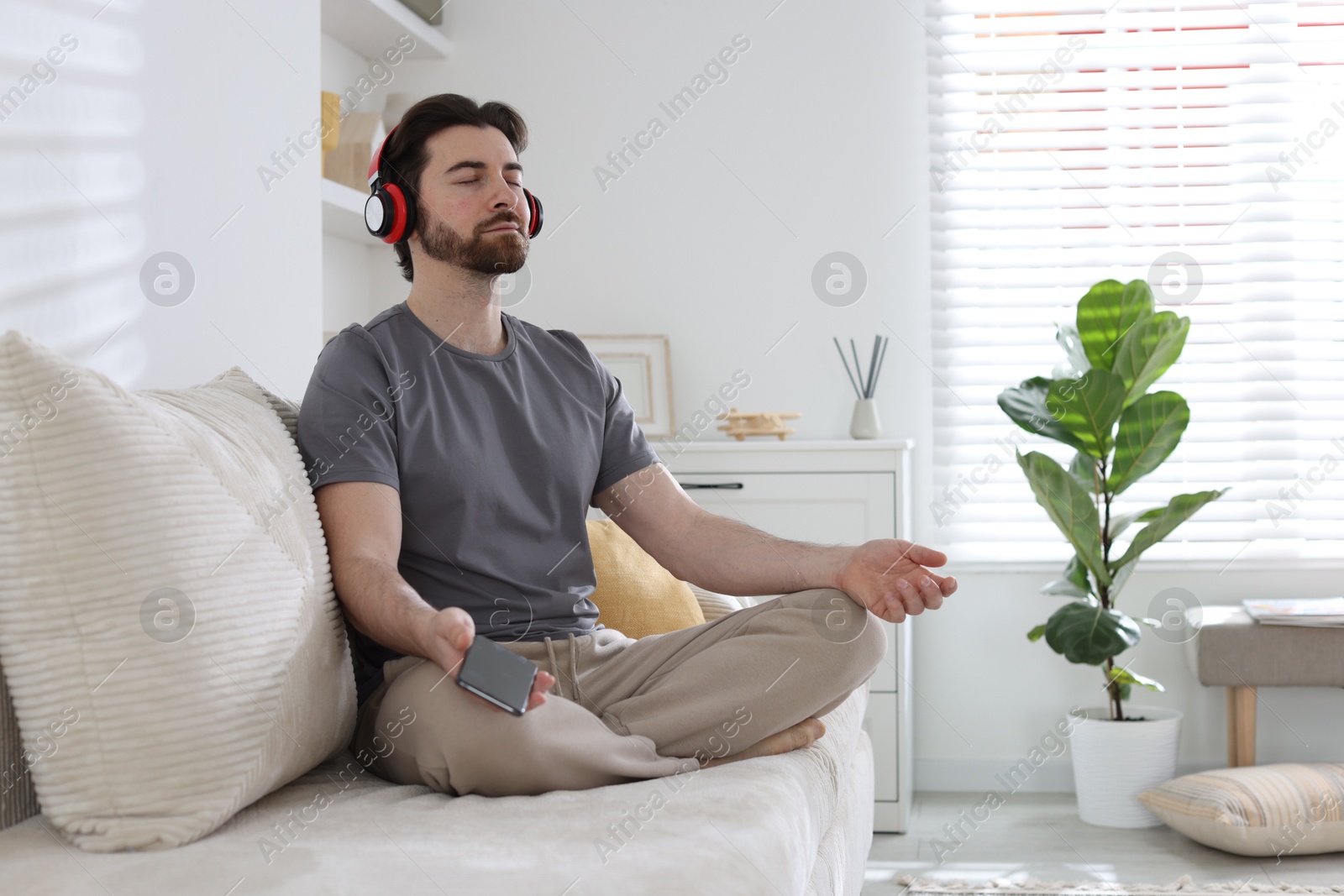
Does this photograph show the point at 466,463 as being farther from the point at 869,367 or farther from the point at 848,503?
the point at 869,367

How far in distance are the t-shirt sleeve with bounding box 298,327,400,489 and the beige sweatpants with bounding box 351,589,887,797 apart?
0.24m

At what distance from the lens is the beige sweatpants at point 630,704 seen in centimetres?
114

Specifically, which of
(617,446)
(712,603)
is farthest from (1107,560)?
(617,446)

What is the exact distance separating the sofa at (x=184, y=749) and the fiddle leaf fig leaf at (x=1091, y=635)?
5.91ft

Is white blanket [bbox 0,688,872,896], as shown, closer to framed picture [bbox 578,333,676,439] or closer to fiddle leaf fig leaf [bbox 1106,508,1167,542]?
fiddle leaf fig leaf [bbox 1106,508,1167,542]

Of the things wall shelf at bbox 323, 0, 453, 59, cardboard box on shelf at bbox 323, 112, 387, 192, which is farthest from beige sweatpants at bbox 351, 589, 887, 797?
wall shelf at bbox 323, 0, 453, 59

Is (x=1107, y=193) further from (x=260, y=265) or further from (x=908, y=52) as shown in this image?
(x=260, y=265)

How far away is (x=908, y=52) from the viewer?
10.6 feet

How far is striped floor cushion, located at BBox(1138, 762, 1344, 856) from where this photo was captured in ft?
7.88

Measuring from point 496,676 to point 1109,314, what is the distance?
2159 millimetres

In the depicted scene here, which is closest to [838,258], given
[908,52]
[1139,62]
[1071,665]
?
[908,52]

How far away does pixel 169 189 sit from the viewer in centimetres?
170

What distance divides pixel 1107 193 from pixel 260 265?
2347mm

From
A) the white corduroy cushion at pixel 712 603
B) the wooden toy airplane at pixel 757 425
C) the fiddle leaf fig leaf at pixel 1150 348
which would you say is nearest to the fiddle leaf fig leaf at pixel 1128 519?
the fiddle leaf fig leaf at pixel 1150 348
